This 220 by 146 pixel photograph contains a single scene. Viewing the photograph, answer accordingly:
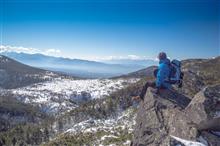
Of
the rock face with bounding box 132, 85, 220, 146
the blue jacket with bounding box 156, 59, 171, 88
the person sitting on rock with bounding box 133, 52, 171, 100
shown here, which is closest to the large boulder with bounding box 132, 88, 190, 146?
the rock face with bounding box 132, 85, 220, 146

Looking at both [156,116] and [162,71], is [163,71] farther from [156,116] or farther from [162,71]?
[156,116]

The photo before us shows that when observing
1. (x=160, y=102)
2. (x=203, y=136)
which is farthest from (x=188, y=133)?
(x=160, y=102)

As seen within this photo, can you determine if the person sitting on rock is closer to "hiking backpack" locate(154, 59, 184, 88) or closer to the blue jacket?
the blue jacket

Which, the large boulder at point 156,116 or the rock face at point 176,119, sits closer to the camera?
the rock face at point 176,119

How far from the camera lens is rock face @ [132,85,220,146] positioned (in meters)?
18.2

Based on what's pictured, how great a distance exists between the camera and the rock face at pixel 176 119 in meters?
18.2

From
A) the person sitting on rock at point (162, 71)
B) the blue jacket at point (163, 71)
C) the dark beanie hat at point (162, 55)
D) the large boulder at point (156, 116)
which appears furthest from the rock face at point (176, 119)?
the dark beanie hat at point (162, 55)

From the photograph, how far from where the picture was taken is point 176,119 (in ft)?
65.3

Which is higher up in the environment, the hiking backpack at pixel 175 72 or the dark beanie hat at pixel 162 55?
the dark beanie hat at pixel 162 55

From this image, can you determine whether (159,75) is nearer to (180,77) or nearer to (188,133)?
(180,77)

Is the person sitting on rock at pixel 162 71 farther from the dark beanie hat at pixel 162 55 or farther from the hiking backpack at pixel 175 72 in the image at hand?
the hiking backpack at pixel 175 72

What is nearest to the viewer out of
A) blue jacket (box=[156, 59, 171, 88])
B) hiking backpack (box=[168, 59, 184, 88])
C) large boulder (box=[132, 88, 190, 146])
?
large boulder (box=[132, 88, 190, 146])

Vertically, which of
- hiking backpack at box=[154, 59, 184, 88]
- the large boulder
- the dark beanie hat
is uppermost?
the dark beanie hat

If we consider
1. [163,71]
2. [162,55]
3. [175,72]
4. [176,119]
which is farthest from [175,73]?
[176,119]
